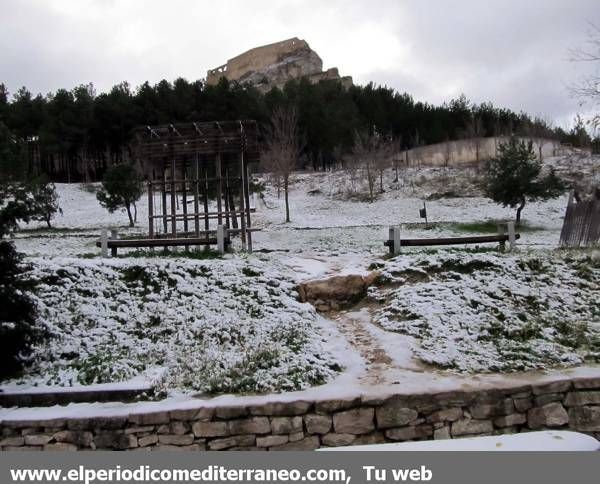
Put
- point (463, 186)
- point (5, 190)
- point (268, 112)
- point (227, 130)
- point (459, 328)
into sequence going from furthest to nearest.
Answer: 1. point (268, 112)
2. point (463, 186)
3. point (227, 130)
4. point (459, 328)
5. point (5, 190)

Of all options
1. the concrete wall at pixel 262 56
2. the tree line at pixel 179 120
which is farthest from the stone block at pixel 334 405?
the concrete wall at pixel 262 56

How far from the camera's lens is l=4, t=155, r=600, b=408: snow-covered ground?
6320mm

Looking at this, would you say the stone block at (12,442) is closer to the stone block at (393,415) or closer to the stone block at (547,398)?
the stone block at (393,415)

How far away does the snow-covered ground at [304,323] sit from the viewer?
632cm

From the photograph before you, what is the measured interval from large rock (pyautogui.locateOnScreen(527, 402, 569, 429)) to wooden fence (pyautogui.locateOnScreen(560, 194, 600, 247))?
8747 mm

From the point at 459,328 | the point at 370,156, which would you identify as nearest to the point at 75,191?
the point at 370,156

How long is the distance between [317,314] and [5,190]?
5.25m

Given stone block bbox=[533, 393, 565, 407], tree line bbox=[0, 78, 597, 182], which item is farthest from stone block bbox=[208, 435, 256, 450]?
tree line bbox=[0, 78, 597, 182]

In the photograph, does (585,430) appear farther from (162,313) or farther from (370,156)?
(370,156)

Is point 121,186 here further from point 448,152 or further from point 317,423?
point 448,152

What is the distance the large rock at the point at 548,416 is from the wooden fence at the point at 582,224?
8.75m

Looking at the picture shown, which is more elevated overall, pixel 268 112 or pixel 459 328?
pixel 268 112

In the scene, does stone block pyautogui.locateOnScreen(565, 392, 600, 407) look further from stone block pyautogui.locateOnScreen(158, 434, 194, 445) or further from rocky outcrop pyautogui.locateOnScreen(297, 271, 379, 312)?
stone block pyautogui.locateOnScreen(158, 434, 194, 445)

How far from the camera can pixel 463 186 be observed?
1240 inches
